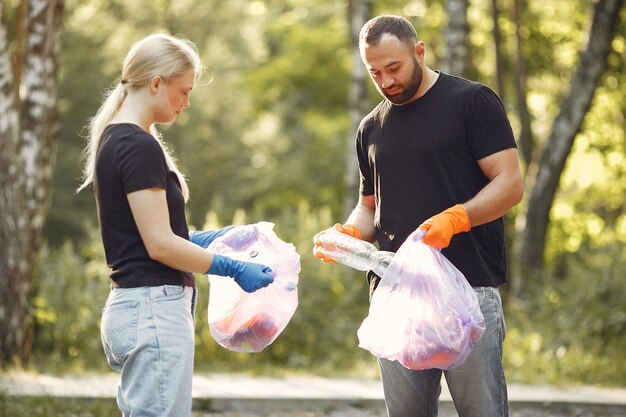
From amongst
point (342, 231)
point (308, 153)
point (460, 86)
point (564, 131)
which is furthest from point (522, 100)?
point (460, 86)

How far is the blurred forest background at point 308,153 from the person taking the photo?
9109 mm

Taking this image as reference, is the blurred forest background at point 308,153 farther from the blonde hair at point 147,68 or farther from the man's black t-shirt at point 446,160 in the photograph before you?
the man's black t-shirt at point 446,160

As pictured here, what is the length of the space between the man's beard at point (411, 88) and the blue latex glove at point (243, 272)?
85 centimetres

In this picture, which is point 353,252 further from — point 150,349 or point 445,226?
point 150,349

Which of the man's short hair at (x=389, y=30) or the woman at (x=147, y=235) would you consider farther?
the man's short hair at (x=389, y=30)

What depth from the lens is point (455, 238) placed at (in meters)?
4.05

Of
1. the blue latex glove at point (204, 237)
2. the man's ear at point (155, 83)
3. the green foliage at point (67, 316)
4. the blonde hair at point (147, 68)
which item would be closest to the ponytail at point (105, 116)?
the blonde hair at point (147, 68)

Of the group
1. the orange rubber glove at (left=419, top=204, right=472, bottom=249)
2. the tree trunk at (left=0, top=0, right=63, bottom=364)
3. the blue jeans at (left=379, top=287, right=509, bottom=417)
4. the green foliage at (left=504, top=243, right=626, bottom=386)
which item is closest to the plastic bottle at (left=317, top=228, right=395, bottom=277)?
the orange rubber glove at (left=419, top=204, right=472, bottom=249)

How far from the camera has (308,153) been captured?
85.7 feet

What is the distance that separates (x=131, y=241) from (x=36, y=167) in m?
5.83

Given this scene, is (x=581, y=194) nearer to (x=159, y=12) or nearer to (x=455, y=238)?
(x=159, y=12)

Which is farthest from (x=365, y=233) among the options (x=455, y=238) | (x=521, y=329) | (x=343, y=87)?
(x=343, y=87)

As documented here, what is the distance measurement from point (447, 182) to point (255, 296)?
35.0 inches

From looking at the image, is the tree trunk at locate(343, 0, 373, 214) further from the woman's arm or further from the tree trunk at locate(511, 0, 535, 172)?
the woman's arm
